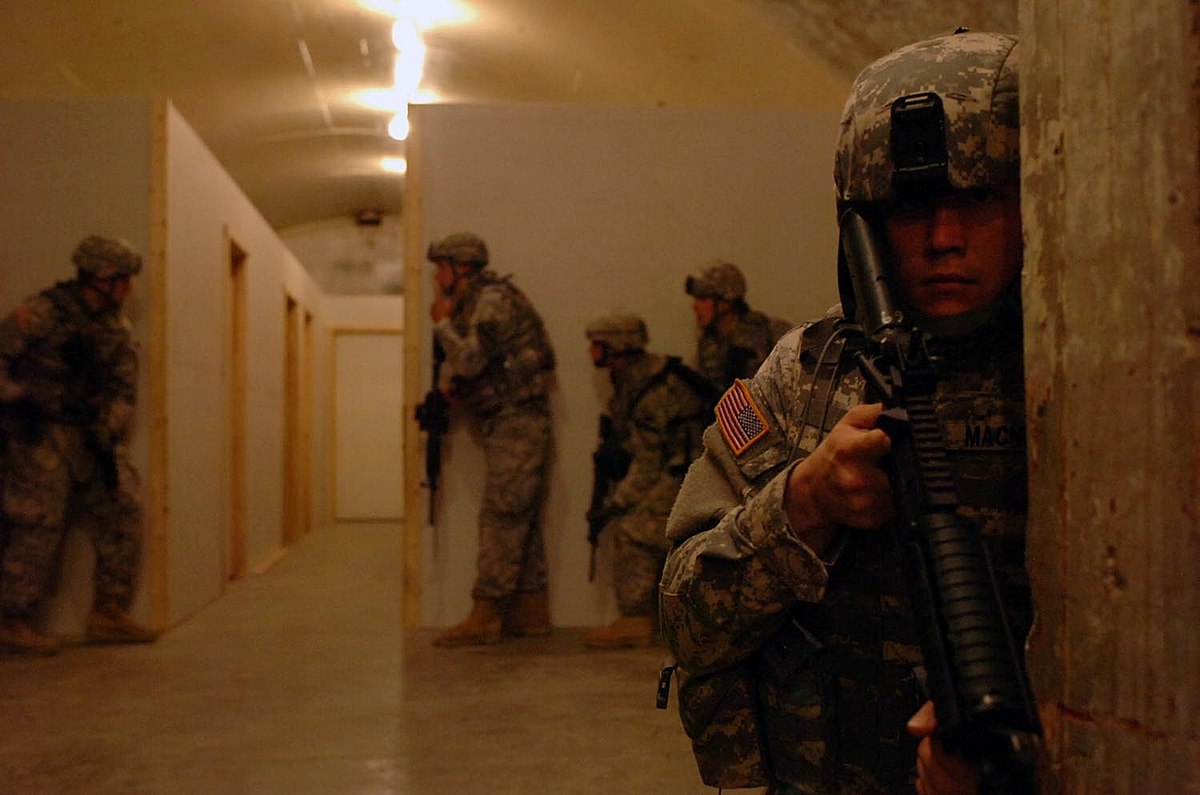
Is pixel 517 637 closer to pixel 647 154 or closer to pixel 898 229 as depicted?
pixel 647 154

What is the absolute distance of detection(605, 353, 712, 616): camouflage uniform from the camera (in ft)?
13.7

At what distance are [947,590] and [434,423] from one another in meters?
3.68

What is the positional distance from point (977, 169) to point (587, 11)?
513 centimetres

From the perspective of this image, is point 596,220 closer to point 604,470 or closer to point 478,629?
point 604,470

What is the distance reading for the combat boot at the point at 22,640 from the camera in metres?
4.05

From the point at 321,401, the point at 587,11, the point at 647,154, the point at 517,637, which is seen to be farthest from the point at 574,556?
the point at 321,401

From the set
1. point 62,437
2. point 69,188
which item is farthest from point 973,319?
point 69,188

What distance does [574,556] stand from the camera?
14.8 ft

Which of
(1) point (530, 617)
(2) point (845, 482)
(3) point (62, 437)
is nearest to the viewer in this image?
(2) point (845, 482)

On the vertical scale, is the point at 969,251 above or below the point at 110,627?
above

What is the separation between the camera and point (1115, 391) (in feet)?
2.48

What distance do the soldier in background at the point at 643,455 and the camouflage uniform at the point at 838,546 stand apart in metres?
3.08

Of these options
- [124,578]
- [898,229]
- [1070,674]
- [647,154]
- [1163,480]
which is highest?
[647,154]

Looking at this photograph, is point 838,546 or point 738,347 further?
point 738,347
